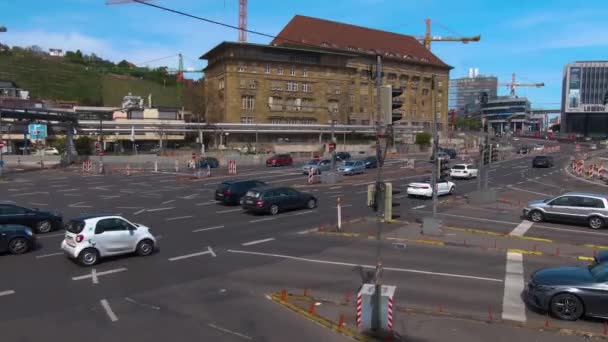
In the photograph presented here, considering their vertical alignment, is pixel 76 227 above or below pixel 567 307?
above

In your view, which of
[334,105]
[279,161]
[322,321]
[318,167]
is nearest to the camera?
[322,321]

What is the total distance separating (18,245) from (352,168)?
37641 millimetres

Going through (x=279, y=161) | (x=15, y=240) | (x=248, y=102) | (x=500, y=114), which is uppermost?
(x=248, y=102)

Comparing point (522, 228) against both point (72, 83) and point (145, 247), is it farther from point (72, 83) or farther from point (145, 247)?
point (72, 83)

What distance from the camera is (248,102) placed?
98.5 m

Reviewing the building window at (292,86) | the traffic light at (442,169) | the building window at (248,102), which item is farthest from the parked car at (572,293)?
the building window at (292,86)

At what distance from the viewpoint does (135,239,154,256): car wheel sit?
56.1ft

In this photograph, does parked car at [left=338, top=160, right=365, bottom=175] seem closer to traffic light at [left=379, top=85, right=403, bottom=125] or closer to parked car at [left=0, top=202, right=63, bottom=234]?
parked car at [left=0, top=202, right=63, bottom=234]

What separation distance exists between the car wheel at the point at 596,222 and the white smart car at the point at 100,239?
2056 cm

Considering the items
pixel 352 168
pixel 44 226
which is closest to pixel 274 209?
pixel 44 226

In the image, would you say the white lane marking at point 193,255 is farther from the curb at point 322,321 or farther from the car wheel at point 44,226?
the car wheel at point 44,226

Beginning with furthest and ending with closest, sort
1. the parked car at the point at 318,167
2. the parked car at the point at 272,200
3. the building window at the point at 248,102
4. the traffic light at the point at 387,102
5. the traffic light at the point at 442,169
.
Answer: the building window at the point at 248,102
the parked car at the point at 318,167
the parked car at the point at 272,200
the traffic light at the point at 442,169
the traffic light at the point at 387,102

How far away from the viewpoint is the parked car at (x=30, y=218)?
20484 millimetres

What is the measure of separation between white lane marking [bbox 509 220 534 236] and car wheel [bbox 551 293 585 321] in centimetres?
1132
